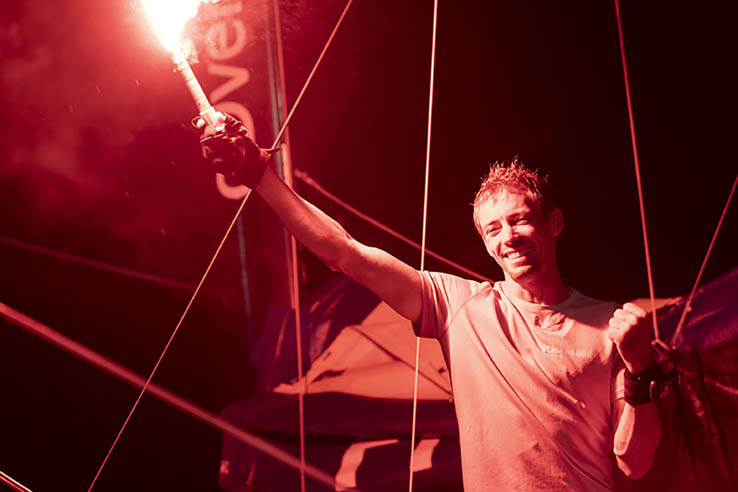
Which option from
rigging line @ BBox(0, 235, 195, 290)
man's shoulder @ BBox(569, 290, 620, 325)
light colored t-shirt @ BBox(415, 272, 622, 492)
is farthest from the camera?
rigging line @ BBox(0, 235, 195, 290)

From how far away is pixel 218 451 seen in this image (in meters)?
2.65

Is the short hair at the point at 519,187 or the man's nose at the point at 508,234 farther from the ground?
the short hair at the point at 519,187

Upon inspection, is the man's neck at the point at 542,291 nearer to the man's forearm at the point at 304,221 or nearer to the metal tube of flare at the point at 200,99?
the man's forearm at the point at 304,221

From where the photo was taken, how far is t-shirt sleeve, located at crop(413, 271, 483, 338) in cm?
133

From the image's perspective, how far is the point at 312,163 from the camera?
2.76 metres

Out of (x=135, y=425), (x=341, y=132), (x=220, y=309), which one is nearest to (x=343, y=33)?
(x=341, y=132)

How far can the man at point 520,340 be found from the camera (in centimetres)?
119

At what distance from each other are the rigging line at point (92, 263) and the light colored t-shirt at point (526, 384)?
160cm

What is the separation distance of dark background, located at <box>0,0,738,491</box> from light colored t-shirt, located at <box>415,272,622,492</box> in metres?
1.16

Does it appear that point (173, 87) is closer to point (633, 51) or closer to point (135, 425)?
point (135, 425)

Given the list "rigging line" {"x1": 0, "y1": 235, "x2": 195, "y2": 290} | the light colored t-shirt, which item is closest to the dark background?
"rigging line" {"x1": 0, "y1": 235, "x2": 195, "y2": 290}

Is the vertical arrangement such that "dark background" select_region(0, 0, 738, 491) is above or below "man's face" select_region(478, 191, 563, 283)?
above

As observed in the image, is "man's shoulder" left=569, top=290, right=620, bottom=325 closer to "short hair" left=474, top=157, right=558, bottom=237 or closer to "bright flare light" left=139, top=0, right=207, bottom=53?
"short hair" left=474, top=157, right=558, bottom=237

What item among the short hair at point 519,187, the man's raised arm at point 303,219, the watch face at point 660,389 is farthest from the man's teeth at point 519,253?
the watch face at point 660,389
